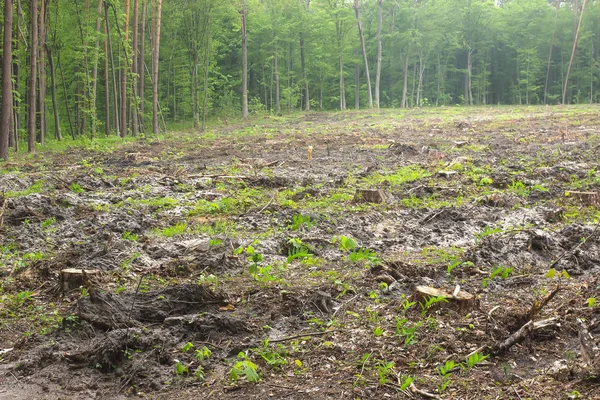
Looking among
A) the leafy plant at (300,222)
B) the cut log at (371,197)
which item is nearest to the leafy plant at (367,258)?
the leafy plant at (300,222)

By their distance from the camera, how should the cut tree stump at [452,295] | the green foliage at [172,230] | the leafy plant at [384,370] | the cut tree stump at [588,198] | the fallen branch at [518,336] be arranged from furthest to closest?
the cut tree stump at [588,198]
the green foliage at [172,230]
the cut tree stump at [452,295]
the fallen branch at [518,336]
the leafy plant at [384,370]

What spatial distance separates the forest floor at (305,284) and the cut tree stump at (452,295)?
1cm

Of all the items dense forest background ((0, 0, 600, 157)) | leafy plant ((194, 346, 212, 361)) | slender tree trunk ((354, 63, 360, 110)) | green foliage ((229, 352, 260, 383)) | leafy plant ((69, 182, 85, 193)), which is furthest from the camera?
slender tree trunk ((354, 63, 360, 110))

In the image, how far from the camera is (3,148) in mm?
15617

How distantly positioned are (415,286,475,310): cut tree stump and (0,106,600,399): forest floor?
0.6 inches

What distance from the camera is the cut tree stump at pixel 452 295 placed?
4418mm

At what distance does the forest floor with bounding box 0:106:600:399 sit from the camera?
11.8 feet

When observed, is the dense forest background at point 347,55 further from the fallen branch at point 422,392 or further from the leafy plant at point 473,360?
the fallen branch at point 422,392

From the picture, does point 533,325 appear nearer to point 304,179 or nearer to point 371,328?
point 371,328

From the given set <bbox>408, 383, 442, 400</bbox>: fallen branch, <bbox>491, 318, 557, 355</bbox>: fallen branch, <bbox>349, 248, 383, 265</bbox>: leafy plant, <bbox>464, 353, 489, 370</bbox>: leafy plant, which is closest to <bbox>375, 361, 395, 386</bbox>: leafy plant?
<bbox>408, 383, 442, 400</bbox>: fallen branch

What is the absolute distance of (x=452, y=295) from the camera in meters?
4.50

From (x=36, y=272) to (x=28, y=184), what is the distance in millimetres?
5779

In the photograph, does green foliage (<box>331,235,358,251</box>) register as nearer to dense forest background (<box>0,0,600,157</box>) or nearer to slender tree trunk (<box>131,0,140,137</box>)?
slender tree trunk (<box>131,0,140,137</box>)

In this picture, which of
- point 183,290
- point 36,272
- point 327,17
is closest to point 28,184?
point 36,272
